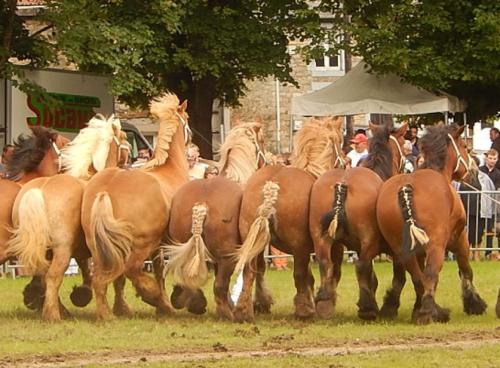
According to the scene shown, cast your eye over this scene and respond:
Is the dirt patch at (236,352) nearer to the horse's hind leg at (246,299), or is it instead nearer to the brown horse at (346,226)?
the horse's hind leg at (246,299)

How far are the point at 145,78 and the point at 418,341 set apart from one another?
1558cm

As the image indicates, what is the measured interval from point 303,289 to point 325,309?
1.50ft

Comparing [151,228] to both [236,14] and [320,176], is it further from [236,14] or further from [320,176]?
[236,14]

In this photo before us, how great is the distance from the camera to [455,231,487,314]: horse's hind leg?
15.6 meters

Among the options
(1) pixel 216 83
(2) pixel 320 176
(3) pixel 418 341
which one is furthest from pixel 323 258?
(1) pixel 216 83

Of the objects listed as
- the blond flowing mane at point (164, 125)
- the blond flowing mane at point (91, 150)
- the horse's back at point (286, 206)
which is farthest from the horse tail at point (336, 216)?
the blond flowing mane at point (91, 150)

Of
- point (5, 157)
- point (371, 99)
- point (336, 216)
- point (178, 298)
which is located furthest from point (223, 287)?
point (371, 99)

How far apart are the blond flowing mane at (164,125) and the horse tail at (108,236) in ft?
4.74

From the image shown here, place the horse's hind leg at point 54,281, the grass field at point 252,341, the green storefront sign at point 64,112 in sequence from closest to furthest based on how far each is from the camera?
the grass field at point 252,341, the horse's hind leg at point 54,281, the green storefront sign at point 64,112

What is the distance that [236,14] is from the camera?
28906mm

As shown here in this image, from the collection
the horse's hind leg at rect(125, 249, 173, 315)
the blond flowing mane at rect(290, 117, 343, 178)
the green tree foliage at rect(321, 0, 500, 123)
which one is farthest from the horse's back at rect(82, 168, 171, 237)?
the green tree foliage at rect(321, 0, 500, 123)

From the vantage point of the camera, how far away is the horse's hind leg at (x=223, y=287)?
15.1 meters

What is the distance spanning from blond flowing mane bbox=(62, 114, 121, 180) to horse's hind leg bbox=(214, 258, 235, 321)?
98.0 inches

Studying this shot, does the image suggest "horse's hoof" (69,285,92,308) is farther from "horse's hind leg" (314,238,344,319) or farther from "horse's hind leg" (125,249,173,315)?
"horse's hind leg" (314,238,344,319)
